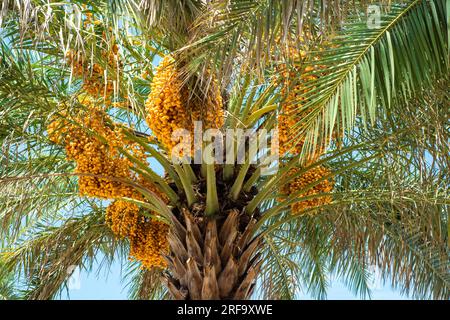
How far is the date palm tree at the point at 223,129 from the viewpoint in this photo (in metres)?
4.06

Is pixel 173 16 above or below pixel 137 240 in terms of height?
above

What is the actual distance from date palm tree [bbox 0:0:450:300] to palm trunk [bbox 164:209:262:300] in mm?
12

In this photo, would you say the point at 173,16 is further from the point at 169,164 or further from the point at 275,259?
the point at 275,259

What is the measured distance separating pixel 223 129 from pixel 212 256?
0.97 m

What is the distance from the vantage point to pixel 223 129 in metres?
5.35

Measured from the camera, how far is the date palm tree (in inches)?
160

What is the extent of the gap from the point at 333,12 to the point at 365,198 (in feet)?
8.92

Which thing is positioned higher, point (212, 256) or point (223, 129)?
point (223, 129)

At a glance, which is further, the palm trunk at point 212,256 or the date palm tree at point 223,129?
the palm trunk at point 212,256

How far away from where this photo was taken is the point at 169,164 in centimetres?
575

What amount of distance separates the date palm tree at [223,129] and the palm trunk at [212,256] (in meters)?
0.01

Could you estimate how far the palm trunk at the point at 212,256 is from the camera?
212 inches

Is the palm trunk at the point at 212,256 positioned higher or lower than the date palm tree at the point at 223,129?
lower
